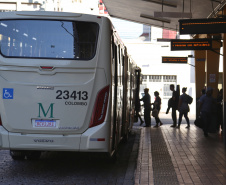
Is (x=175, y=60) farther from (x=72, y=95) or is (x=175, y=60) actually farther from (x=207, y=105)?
(x=72, y=95)

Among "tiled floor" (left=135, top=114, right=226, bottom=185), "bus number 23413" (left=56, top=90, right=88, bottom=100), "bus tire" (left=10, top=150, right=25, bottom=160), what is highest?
"bus number 23413" (left=56, top=90, right=88, bottom=100)

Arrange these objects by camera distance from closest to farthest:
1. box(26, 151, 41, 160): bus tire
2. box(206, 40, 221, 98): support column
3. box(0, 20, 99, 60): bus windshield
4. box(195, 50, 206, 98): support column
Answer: box(0, 20, 99, 60): bus windshield < box(26, 151, 41, 160): bus tire < box(206, 40, 221, 98): support column < box(195, 50, 206, 98): support column

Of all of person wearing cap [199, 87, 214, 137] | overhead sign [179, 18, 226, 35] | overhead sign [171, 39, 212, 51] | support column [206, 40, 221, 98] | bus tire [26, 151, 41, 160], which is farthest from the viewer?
support column [206, 40, 221, 98]

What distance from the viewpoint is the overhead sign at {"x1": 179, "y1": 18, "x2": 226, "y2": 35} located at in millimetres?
15234

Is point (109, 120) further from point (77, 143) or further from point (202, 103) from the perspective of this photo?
point (202, 103)

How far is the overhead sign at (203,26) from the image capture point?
15234 mm

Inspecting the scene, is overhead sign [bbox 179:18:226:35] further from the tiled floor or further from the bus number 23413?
the bus number 23413

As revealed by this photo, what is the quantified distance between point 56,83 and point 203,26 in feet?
22.1

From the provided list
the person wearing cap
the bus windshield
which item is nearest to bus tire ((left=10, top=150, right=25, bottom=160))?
the bus windshield

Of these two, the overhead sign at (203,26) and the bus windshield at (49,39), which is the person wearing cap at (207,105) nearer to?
the overhead sign at (203,26)

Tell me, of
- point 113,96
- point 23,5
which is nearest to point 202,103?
point 113,96

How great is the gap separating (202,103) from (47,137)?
10.5 m

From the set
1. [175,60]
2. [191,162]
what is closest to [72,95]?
[191,162]

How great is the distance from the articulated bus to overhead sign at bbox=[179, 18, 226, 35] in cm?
579
